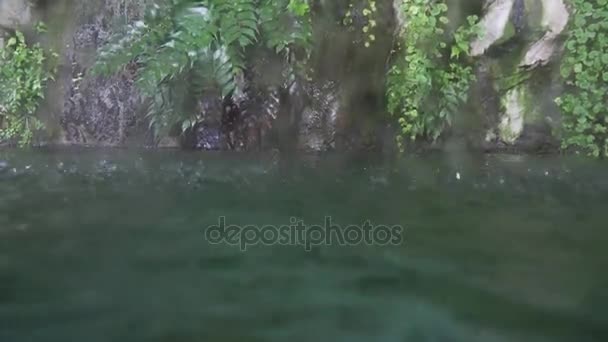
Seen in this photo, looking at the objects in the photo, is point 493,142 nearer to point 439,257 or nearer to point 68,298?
point 439,257

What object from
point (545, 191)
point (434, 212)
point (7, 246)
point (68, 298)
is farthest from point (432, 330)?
point (545, 191)

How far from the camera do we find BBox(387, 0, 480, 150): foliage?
15.9 feet

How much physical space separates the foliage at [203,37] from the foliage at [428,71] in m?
0.82

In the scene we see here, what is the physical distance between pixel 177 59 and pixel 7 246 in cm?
254

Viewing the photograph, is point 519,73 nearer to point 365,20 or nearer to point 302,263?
point 365,20

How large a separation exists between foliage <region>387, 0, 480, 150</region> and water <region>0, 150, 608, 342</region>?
4.49 feet

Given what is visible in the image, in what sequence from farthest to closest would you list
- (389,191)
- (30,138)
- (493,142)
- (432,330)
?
(30,138) → (493,142) → (389,191) → (432,330)

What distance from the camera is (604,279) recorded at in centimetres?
186

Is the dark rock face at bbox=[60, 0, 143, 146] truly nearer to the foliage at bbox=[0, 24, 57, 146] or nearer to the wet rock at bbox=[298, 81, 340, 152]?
the foliage at bbox=[0, 24, 57, 146]

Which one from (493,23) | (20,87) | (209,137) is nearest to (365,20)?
(493,23)

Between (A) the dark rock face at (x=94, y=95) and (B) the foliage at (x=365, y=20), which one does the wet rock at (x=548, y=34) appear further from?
(A) the dark rock face at (x=94, y=95)

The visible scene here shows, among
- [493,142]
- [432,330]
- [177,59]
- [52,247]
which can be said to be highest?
[177,59]

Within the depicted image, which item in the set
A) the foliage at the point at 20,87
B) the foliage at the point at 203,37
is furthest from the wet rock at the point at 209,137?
the foliage at the point at 20,87

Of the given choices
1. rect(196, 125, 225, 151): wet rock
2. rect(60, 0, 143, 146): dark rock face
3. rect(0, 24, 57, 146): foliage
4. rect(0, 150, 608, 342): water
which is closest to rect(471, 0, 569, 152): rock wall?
rect(0, 150, 608, 342): water
